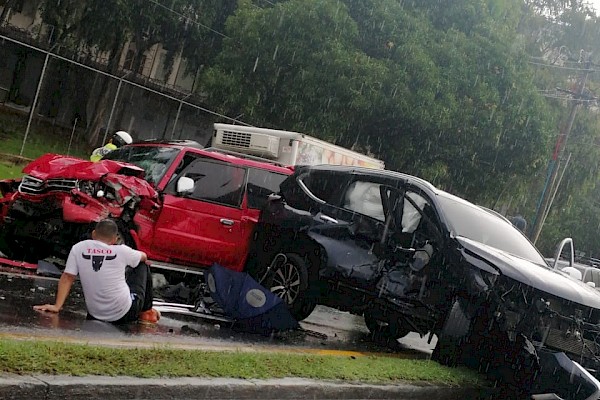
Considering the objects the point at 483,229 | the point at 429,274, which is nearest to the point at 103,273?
the point at 429,274

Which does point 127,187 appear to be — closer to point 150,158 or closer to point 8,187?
point 150,158

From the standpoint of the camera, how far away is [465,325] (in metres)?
8.56

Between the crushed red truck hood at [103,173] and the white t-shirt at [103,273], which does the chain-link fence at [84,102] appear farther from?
the white t-shirt at [103,273]

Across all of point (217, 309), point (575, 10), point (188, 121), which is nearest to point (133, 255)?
point (217, 309)

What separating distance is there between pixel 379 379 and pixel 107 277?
2.51m

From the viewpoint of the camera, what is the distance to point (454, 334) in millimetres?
8664

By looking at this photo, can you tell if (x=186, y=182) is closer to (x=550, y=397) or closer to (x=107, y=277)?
(x=107, y=277)

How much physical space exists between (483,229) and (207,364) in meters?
4.56

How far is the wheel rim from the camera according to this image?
10250mm

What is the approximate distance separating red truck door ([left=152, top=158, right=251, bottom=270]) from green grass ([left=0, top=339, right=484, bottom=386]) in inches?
115

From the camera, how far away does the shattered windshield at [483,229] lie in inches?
373

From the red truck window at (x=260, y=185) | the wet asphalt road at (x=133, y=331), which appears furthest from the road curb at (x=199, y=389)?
the red truck window at (x=260, y=185)

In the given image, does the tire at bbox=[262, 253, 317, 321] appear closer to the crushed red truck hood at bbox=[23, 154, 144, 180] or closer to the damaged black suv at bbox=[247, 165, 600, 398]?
the damaged black suv at bbox=[247, 165, 600, 398]

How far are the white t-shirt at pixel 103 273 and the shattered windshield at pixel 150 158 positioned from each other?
2791 mm
